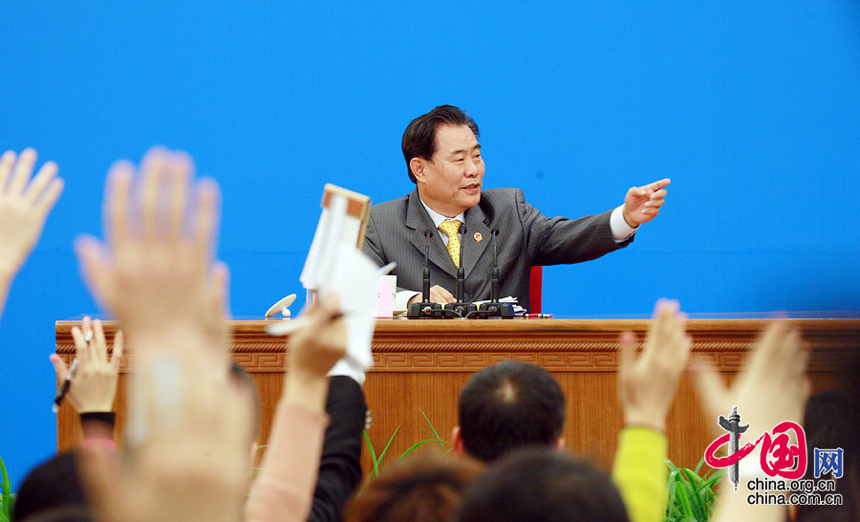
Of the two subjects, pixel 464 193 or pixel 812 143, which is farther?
pixel 812 143

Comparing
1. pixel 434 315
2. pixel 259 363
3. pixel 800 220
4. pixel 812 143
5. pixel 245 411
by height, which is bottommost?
pixel 245 411

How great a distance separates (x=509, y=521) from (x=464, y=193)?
257 centimetres

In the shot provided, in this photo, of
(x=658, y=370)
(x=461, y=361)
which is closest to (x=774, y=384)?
(x=658, y=370)

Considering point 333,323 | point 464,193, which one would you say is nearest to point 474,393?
point 333,323

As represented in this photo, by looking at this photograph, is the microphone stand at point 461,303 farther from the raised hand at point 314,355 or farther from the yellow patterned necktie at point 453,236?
the raised hand at point 314,355

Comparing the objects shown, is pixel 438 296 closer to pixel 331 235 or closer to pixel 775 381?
pixel 331 235

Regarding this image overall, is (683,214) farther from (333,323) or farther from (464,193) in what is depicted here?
(333,323)

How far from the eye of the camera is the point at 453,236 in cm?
318

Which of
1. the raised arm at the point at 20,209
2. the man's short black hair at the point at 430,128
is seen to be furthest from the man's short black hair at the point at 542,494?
the man's short black hair at the point at 430,128

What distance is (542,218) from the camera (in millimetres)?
3189

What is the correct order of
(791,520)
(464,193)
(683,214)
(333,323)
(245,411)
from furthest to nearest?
(683,214), (464,193), (791,520), (333,323), (245,411)

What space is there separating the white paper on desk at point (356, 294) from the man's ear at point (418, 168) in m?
2.29

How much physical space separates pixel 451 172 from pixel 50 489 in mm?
2396

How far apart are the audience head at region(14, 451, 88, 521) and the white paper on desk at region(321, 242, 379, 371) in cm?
29
